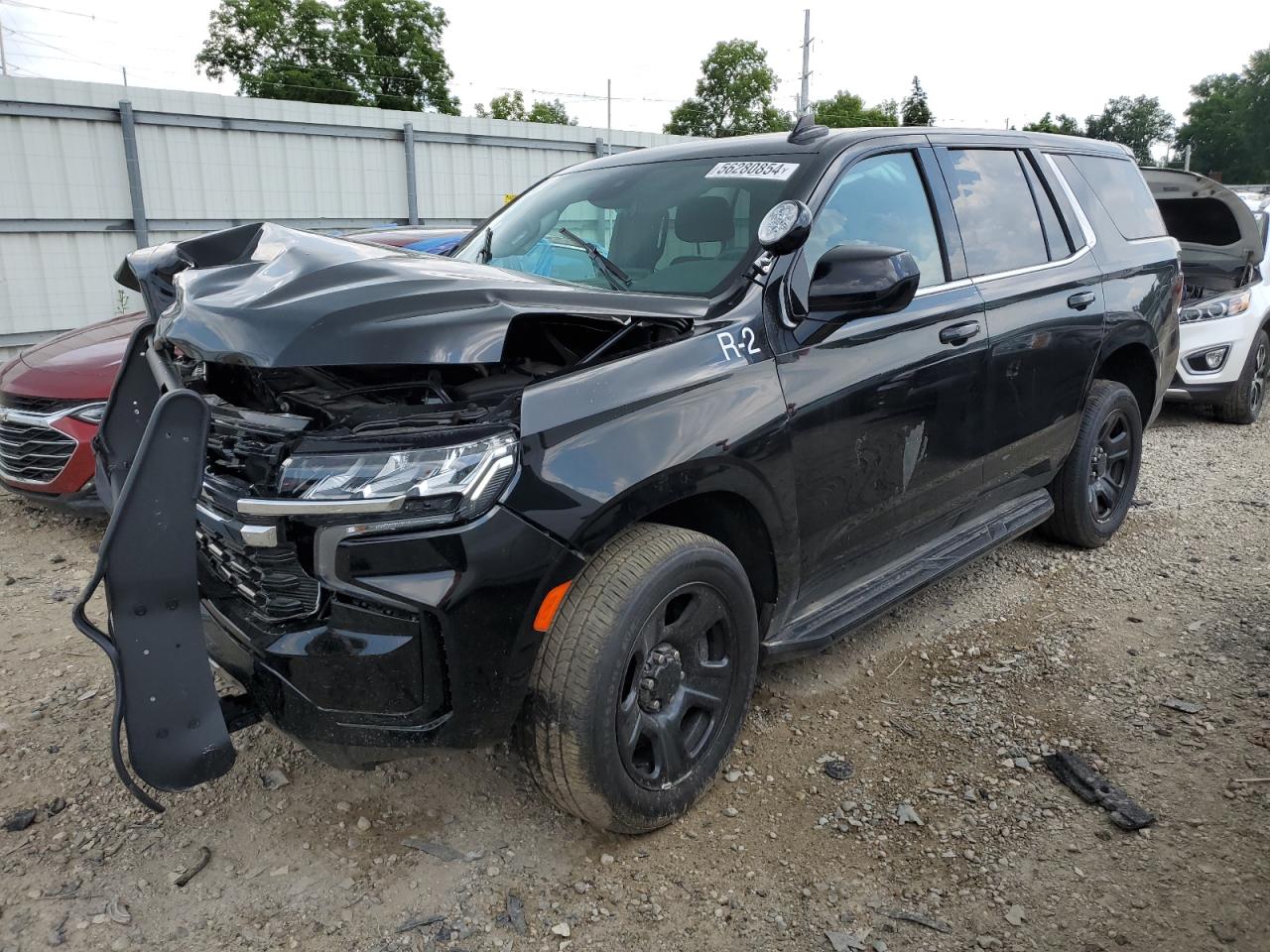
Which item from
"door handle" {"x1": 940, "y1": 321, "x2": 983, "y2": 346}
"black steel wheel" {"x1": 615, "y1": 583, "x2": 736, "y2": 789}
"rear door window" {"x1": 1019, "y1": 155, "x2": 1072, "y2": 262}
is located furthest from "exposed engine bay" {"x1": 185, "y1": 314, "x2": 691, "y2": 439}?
"rear door window" {"x1": 1019, "y1": 155, "x2": 1072, "y2": 262}

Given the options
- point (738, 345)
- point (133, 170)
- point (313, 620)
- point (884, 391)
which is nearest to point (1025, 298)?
point (884, 391)

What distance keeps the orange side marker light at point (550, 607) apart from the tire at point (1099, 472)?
310cm

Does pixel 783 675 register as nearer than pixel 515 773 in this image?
No

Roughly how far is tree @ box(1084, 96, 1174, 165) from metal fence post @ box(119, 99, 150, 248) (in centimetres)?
9352

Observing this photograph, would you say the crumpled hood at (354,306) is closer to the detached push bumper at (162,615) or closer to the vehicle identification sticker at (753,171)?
the detached push bumper at (162,615)

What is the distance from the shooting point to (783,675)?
351cm

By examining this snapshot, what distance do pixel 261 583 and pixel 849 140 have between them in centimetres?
231

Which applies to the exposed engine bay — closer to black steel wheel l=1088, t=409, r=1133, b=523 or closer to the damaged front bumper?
→ the damaged front bumper

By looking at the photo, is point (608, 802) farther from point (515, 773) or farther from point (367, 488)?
point (367, 488)

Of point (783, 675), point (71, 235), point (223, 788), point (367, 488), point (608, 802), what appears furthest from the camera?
point (71, 235)

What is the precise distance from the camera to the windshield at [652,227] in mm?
2920

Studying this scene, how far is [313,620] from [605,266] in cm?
157

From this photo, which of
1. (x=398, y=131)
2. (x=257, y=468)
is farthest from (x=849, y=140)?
(x=398, y=131)

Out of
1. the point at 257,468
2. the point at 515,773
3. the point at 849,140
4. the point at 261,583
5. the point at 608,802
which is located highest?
the point at 849,140
